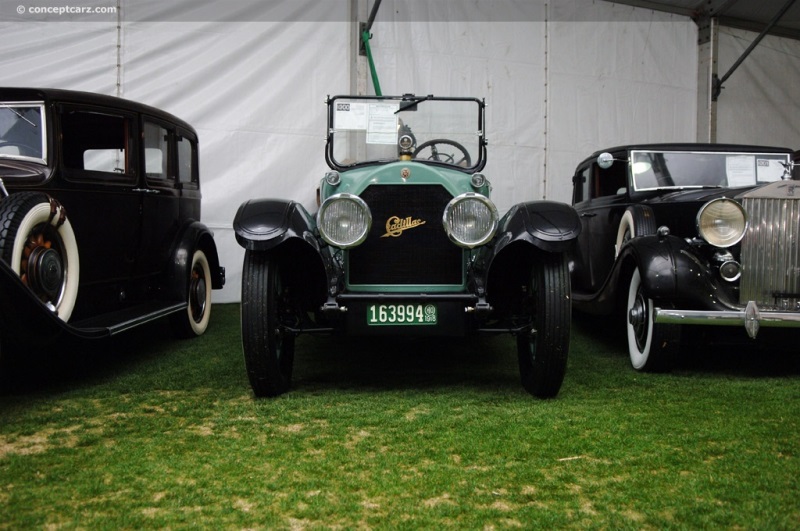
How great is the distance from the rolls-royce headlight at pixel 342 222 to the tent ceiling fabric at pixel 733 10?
5787 mm

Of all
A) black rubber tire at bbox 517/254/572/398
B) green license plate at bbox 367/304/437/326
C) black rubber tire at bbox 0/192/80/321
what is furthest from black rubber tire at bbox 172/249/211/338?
black rubber tire at bbox 517/254/572/398

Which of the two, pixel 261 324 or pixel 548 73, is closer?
pixel 261 324

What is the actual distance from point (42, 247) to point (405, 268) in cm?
168

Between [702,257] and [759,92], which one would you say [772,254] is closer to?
[702,257]

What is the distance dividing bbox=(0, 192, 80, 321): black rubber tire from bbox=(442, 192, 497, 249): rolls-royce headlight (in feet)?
5.97

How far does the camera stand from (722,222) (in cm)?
349

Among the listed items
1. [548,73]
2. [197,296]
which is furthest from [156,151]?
[548,73]

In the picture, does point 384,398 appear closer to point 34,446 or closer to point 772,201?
point 34,446

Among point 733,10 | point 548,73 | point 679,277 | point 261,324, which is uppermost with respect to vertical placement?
point 733,10

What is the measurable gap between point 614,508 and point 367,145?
2.60 metres

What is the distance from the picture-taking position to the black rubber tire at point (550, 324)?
2.91m

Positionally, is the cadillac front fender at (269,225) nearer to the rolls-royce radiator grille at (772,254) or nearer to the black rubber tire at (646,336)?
the black rubber tire at (646,336)

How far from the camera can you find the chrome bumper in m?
3.20

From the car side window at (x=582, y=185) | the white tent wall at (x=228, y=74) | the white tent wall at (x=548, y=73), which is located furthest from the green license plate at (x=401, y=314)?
the white tent wall at (x=548, y=73)
